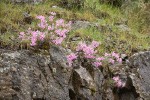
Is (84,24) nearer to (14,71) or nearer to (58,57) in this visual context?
(58,57)

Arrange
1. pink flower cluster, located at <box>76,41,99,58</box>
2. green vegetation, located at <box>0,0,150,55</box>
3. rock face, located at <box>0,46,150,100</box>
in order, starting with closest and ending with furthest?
1. rock face, located at <box>0,46,150,100</box>
2. pink flower cluster, located at <box>76,41,99,58</box>
3. green vegetation, located at <box>0,0,150,55</box>

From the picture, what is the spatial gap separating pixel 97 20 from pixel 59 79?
12.2 ft

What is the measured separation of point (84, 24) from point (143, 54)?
5.65 feet

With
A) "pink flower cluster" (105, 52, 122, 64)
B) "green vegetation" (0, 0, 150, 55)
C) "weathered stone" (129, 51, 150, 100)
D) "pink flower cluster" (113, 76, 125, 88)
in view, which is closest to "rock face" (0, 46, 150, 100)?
"weathered stone" (129, 51, 150, 100)

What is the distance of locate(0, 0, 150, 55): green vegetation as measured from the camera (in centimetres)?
762

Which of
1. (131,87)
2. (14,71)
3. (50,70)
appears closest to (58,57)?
(50,70)

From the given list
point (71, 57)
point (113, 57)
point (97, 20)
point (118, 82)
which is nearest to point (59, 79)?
point (71, 57)

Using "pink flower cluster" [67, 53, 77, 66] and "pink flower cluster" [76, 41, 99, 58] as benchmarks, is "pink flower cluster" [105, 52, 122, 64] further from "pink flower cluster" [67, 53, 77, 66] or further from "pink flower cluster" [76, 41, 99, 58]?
"pink flower cluster" [67, 53, 77, 66]

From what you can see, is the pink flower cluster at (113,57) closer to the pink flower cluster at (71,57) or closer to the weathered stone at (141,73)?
the weathered stone at (141,73)

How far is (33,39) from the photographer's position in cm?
630

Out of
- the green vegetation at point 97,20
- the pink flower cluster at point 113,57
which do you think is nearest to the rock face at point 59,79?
the pink flower cluster at point 113,57

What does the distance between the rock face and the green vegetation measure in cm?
60

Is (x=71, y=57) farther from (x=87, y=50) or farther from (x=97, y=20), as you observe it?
(x=97, y=20)

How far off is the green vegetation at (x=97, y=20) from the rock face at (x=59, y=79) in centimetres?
60
